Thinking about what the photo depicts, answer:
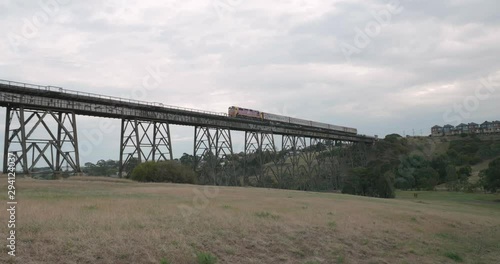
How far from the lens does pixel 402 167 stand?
89.6 m

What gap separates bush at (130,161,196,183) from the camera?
39.3m

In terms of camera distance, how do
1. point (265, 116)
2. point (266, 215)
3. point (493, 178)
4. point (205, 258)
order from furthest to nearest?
1. point (493, 178)
2. point (265, 116)
3. point (266, 215)
4. point (205, 258)

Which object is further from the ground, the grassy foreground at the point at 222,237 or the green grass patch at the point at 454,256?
the grassy foreground at the point at 222,237

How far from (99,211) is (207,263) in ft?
19.0

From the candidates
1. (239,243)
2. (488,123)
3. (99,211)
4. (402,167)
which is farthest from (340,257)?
(488,123)

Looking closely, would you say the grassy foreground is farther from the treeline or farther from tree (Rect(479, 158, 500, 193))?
tree (Rect(479, 158, 500, 193))

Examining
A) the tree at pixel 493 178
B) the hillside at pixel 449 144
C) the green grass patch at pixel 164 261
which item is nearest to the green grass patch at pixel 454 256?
the green grass patch at pixel 164 261

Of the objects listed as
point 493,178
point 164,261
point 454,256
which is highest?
point 493,178

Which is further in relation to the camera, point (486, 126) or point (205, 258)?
point (486, 126)

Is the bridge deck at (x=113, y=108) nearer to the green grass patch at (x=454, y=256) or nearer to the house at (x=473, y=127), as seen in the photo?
the green grass patch at (x=454, y=256)

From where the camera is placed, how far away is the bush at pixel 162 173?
39.3 m

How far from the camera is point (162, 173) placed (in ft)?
133

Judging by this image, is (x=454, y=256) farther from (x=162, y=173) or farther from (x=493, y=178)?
(x=493, y=178)

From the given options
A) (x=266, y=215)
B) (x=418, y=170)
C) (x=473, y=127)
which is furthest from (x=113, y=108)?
(x=473, y=127)
